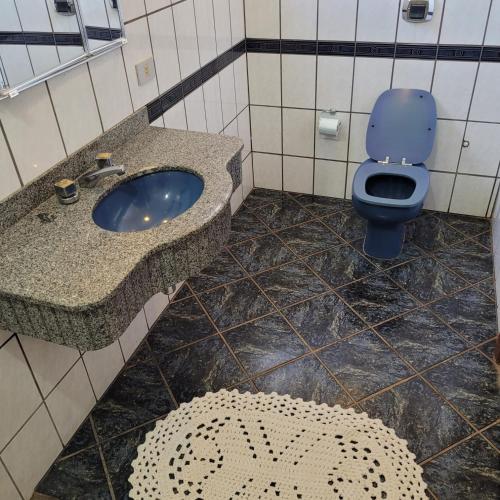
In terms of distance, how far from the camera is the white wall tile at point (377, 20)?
8.34 ft

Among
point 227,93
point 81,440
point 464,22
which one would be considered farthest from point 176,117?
point 464,22

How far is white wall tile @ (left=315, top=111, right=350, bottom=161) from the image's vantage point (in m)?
2.93

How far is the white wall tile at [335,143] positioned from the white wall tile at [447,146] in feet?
1.54

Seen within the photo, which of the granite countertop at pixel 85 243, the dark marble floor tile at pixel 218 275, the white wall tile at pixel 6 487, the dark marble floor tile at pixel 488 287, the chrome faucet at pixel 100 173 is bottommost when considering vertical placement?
the dark marble floor tile at pixel 218 275

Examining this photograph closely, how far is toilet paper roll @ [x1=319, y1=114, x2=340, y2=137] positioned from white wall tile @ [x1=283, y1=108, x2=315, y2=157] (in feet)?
0.39

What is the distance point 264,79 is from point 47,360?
2.01 meters

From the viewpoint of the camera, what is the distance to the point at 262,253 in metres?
2.76

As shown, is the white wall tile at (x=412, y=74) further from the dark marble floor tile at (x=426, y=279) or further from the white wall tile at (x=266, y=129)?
the dark marble floor tile at (x=426, y=279)

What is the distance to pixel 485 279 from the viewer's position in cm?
248

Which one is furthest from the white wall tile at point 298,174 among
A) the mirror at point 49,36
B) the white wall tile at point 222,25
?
the mirror at point 49,36

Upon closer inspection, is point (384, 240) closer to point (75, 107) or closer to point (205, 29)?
point (205, 29)

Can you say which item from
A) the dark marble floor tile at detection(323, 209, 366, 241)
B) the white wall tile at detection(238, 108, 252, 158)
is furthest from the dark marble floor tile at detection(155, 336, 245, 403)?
the white wall tile at detection(238, 108, 252, 158)

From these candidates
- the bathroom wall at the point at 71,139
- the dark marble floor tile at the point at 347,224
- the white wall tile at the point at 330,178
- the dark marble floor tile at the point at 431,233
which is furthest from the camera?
the white wall tile at the point at 330,178

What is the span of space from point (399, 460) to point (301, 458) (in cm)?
33
